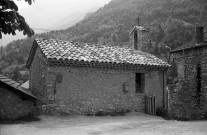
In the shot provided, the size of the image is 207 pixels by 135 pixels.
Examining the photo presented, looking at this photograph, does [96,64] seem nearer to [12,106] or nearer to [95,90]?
[95,90]

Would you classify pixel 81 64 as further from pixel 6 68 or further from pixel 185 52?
pixel 6 68

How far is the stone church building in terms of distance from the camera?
1162 cm

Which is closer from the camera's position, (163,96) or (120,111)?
(120,111)

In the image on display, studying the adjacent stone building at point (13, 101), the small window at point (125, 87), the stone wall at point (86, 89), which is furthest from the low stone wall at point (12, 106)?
the small window at point (125, 87)

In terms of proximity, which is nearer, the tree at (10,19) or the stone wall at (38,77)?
the tree at (10,19)

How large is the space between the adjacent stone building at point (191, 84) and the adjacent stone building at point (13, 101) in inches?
332

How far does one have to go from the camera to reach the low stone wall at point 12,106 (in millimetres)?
10523

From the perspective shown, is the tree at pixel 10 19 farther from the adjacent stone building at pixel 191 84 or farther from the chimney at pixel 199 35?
the chimney at pixel 199 35

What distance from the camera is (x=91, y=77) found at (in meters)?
12.4

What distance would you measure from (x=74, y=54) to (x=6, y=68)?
24014 millimetres

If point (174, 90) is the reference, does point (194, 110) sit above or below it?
below

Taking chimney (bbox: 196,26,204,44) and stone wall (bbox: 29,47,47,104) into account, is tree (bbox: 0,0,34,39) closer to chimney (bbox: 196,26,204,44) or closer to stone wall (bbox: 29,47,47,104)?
stone wall (bbox: 29,47,47,104)

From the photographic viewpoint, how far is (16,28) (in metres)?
3.89

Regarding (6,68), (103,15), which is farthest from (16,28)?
(103,15)
